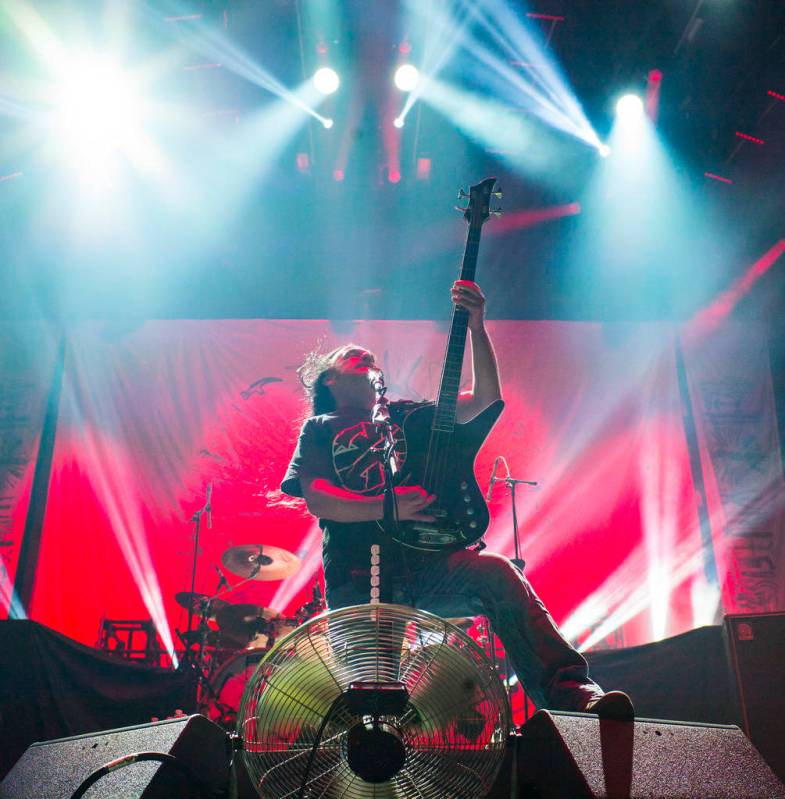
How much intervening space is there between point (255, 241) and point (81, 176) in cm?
160

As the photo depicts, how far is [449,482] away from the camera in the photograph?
220cm

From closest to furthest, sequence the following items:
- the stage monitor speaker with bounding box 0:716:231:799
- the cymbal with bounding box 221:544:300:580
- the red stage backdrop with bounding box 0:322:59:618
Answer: the stage monitor speaker with bounding box 0:716:231:799
the cymbal with bounding box 221:544:300:580
the red stage backdrop with bounding box 0:322:59:618

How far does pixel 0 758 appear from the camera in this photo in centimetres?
301

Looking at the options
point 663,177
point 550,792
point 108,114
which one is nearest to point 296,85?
point 108,114

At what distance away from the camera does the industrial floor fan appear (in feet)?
4.17

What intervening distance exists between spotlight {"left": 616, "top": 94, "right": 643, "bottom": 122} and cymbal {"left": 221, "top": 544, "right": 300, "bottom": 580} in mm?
4426

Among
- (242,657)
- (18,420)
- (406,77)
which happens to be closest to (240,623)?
(242,657)

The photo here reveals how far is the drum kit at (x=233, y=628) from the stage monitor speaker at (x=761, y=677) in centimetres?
288

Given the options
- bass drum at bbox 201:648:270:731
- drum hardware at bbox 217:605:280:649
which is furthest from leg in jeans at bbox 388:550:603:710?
drum hardware at bbox 217:605:280:649

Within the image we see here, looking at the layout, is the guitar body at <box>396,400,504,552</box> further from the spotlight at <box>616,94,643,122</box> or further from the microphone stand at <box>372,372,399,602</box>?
the spotlight at <box>616,94,643,122</box>

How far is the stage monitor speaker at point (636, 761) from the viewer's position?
4.44 feet

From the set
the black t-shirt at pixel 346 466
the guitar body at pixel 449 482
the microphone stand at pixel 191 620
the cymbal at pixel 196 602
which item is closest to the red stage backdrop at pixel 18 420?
the cymbal at pixel 196 602

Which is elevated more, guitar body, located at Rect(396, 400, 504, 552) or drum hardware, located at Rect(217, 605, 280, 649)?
drum hardware, located at Rect(217, 605, 280, 649)

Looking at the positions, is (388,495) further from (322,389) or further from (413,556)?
(322,389)
